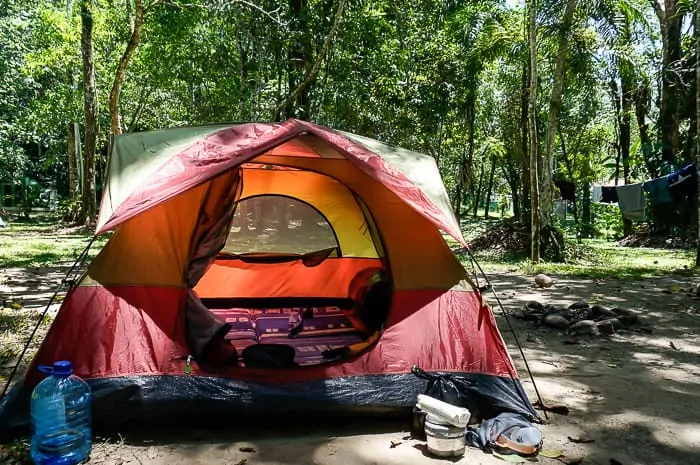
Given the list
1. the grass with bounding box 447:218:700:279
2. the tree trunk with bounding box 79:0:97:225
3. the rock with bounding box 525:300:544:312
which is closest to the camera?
the rock with bounding box 525:300:544:312

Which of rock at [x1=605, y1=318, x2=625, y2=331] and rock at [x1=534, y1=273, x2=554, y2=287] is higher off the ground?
rock at [x1=534, y1=273, x2=554, y2=287]

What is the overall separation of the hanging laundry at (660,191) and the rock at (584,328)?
25.4 feet

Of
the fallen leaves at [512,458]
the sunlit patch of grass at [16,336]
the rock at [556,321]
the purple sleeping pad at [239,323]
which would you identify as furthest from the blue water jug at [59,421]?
the rock at [556,321]

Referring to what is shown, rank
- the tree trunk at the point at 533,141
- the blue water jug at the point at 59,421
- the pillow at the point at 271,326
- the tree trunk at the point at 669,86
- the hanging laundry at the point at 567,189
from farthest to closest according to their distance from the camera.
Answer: the hanging laundry at the point at 567,189, the tree trunk at the point at 669,86, the tree trunk at the point at 533,141, the pillow at the point at 271,326, the blue water jug at the point at 59,421

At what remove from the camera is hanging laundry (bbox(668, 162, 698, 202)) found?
36.6 feet

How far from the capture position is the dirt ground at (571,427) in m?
2.87

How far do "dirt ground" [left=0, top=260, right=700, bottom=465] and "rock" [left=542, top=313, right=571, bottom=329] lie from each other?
0.39ft

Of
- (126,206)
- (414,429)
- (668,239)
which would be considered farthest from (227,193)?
(668,239)

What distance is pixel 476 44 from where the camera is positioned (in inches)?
460

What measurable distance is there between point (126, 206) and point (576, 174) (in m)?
22.9

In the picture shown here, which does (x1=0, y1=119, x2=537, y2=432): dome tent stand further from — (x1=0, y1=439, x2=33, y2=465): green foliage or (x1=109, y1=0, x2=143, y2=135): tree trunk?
(x1=109, y1=0, x2=143, y2=135): tree trunk

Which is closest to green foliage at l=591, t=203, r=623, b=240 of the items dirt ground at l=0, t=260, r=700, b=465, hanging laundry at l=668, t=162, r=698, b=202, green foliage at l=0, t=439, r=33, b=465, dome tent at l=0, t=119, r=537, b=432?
hanging laundry at l=668, t=162, r=698, b=202

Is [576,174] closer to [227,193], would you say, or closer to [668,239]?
[668,239]

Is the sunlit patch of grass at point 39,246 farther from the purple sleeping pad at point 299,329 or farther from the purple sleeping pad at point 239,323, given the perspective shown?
the purple sleeping pad at point 299,329
